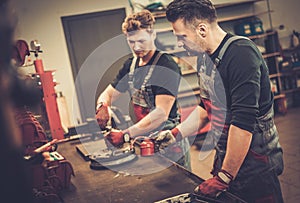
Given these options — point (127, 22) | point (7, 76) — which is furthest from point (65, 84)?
point (7, 76)

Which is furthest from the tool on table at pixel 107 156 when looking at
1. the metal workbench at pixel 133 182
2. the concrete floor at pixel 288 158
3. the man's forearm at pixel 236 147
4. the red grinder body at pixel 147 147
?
the concrete floor at pixel 288 158

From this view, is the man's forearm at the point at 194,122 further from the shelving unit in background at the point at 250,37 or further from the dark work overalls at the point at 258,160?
the shelving unit in background at the point at 250,37

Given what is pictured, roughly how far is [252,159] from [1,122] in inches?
45.9

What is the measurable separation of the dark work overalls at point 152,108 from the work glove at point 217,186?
663 mm

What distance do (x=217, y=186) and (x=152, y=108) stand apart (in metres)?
0.94

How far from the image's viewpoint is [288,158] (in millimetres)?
3463

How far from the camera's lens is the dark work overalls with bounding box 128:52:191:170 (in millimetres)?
1925

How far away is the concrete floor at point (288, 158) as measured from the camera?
9.19 ft

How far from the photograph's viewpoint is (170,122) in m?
2.01

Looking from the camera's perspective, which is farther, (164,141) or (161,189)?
(164,141)

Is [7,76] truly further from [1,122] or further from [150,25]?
[150,25]

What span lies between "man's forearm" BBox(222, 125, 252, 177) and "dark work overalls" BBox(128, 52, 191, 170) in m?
0.67

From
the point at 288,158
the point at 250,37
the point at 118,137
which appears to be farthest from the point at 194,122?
the point at 250,37

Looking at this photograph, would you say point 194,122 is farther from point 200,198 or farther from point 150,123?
point 200,198
